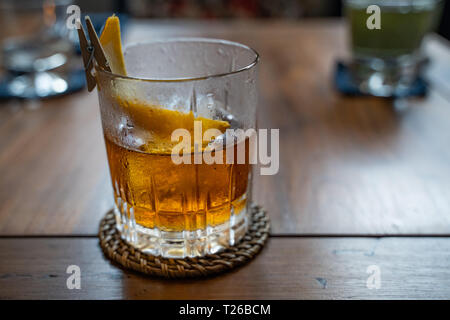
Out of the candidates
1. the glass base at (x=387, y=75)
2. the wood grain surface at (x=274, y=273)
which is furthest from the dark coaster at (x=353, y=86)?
the wood grain surface at (x=274, y=273)

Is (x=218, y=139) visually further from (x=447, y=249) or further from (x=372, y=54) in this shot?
(x=372, y=54)

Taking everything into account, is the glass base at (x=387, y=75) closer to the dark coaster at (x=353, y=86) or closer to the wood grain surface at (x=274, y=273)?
the dark coaster at (x=353, y=86)

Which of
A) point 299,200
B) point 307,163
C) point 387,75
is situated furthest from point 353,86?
point 299,200

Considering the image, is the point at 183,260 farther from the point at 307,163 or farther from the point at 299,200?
the point at 307,163

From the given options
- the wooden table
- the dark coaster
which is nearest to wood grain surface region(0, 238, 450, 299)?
the wooden table

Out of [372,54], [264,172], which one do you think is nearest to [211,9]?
[372,54]

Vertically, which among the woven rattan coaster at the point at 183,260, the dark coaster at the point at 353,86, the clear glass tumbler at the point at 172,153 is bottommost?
the dark coaster at the point at 353,86
